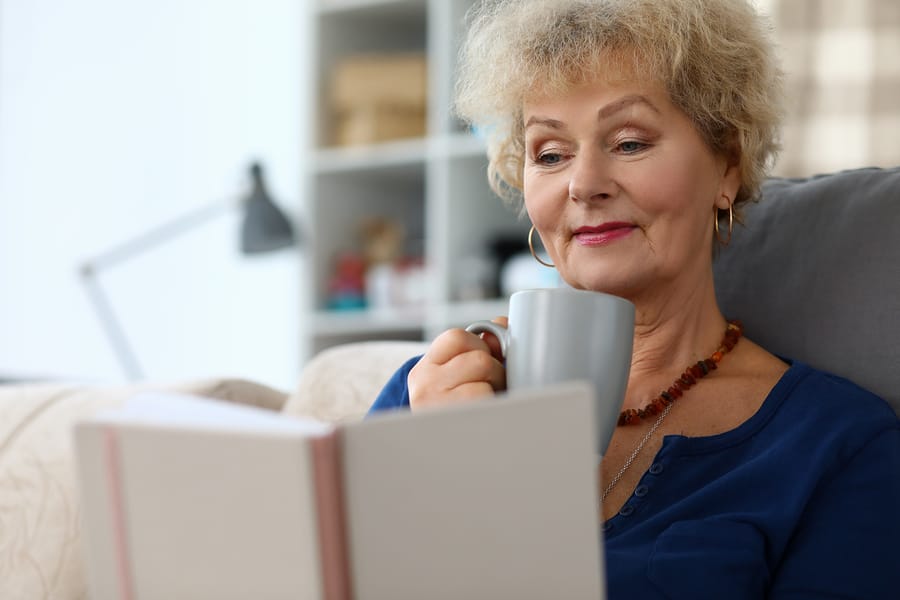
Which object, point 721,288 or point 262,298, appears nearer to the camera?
point 721,288

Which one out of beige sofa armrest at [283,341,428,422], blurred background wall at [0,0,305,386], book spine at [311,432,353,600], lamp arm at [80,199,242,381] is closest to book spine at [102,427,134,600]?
book spine at [311,432,353,600]

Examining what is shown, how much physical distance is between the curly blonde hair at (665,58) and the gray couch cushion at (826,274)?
0.22 feet

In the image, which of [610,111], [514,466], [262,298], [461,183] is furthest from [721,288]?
[262,298]

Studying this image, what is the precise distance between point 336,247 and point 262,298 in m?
0.47

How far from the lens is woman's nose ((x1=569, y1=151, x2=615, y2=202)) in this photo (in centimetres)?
115

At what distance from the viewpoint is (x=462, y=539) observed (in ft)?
2.15

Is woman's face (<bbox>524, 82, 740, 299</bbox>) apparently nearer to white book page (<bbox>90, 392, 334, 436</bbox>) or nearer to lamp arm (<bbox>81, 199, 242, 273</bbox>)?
white book page (<bbox>90, 392, 334, 436</bbox>)

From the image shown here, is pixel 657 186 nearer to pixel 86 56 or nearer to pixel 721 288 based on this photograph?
pixel 721 288

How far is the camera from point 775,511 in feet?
3.38

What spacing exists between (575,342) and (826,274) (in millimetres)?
516

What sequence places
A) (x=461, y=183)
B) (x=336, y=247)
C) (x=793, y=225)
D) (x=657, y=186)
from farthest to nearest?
(x=336, y=247) → (x=461, y=183) → (x=793, y=225) → (x=657, y=186)

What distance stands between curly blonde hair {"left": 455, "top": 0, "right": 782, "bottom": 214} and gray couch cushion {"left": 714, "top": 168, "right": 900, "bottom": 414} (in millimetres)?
67

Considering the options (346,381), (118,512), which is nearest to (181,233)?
(346,381)

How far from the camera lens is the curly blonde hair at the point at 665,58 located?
1164mm
